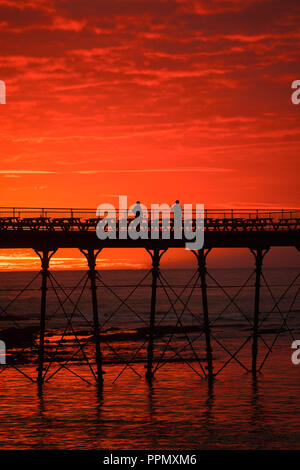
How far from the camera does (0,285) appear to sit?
187750 mm

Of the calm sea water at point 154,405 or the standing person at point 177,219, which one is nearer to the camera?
the calm sea water at point 154,405

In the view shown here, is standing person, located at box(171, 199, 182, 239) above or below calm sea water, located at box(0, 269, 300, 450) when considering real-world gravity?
above

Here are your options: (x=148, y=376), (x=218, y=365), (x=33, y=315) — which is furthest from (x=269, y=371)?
(x=33, y=315)

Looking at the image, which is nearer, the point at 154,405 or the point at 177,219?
the point at 154,405

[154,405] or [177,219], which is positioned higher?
[177,219]

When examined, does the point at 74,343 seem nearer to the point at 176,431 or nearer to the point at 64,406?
the point at 64,406

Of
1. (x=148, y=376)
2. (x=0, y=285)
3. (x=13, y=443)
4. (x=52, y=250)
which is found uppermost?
(x=0, y=285)

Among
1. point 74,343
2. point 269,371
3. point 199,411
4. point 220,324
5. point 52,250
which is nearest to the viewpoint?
point 199,411

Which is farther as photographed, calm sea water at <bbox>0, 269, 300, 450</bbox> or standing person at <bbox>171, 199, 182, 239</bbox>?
standing person at <bbox>171, 199, 182, 239</bbox>

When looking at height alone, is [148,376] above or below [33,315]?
below

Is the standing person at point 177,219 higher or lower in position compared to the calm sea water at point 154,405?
higher

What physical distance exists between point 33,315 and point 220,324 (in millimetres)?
32752

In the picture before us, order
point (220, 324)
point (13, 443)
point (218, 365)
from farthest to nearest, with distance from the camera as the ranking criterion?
point (220, 324)
point (218, 365)
point (13, 443)

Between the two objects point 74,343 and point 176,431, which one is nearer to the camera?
point 176,431
